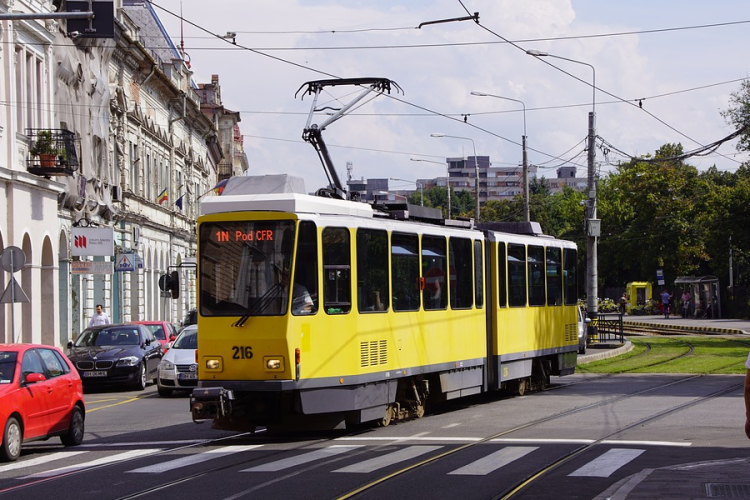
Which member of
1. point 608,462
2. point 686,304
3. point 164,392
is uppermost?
point 686,304

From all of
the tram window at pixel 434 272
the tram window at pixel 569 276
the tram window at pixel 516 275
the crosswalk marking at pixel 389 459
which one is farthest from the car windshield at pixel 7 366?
the tram window at pixel 569 276

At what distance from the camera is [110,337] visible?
28.2 metres

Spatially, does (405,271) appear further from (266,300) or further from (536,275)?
(536,275)

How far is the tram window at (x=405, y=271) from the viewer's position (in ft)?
55.8

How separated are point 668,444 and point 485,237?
686 cm

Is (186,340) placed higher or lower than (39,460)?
higher

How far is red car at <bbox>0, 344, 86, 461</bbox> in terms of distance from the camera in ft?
46.6

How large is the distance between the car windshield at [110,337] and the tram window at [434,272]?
37.7 feet

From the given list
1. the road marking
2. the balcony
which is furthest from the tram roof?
the balcony

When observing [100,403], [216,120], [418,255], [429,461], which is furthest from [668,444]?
[216,120]

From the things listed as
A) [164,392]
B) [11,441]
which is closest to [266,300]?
[11,441]

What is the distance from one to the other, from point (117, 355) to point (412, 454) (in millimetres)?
14655

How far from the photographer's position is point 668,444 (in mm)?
14461

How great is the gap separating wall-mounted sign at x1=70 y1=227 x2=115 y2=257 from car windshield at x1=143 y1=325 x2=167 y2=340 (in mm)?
4881
